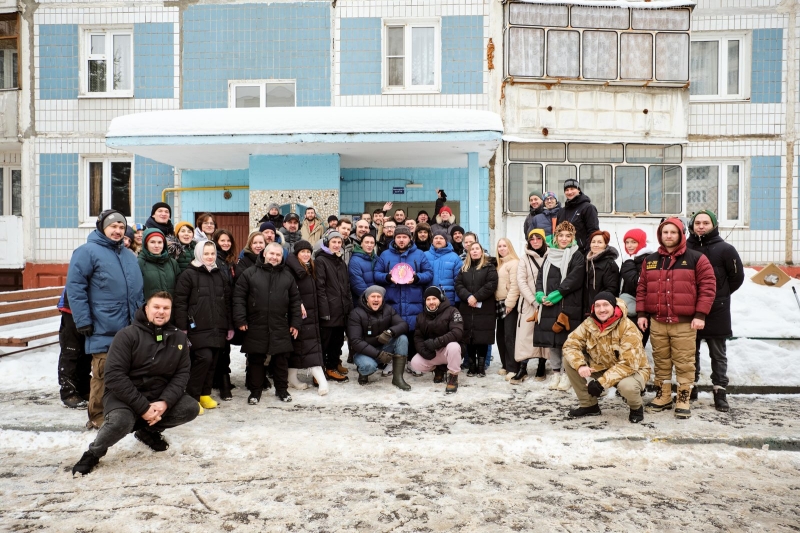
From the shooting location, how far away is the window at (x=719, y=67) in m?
11.9

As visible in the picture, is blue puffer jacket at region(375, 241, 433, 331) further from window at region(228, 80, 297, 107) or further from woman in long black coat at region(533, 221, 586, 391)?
window at region(228, 80, 297, 107)

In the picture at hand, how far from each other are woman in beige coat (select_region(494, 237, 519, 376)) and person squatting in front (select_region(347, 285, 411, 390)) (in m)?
1.20

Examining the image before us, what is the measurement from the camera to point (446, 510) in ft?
10.4

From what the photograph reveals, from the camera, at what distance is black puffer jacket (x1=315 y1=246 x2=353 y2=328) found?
20.2 ft

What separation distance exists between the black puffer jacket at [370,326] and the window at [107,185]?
26.5 feet

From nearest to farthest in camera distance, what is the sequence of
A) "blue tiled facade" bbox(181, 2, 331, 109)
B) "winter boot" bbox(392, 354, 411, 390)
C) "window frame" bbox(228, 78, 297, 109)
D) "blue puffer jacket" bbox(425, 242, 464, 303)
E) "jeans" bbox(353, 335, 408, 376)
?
"winter boot" bbox(392, 354, 411, 390) → "jeans" bbox(353, 335, 408, 376) → "blue puffer jacket" bbox(425, 242, 464, 303) → "blue tiled facade" bbox(181, 2, 331, 109) → "window frame" bbox(228, 78, 297, 109)

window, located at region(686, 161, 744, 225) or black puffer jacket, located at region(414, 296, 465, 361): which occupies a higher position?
window, located at region(686, 161, 744, 225)

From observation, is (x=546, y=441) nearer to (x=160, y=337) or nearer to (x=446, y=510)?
(x=446, y=510)

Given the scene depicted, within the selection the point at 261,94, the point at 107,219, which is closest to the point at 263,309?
the point at 107,219

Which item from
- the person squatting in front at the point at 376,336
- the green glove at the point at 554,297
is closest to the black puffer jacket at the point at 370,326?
the person squatting in front at the point at 376,336

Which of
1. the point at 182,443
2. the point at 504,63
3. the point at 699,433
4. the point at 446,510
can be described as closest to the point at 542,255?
the point at 699,433

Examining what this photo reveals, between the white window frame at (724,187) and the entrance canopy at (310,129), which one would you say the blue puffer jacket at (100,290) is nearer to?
the entrance canopy at (310,129)

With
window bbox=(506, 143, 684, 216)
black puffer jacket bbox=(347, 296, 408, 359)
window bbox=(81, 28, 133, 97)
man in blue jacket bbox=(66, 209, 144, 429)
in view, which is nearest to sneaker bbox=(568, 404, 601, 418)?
black puffer jacket bbox=(347, 296, 408, 359)

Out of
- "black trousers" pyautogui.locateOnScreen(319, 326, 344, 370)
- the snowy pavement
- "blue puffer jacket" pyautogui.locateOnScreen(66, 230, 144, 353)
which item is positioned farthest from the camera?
"black trousers" pyautogui.locateOnScreen(319, 326, 344, 370)
